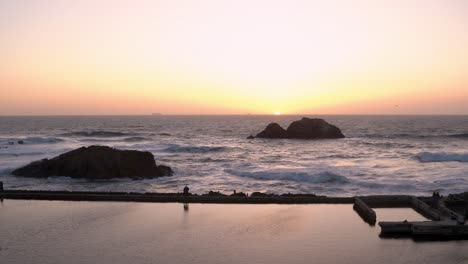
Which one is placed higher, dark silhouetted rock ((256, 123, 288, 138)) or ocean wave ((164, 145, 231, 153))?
dark silhouetted rock ((256, 123, 288, 138))

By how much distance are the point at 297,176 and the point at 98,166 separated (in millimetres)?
20685

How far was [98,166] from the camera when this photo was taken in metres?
45.9

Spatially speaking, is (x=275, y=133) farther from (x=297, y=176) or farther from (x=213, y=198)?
(x=213, y=198)

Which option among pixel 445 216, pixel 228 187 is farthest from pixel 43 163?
pixel 445 216

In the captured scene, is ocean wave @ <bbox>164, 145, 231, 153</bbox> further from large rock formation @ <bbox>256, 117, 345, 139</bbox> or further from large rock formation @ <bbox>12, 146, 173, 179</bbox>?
large rock formation @ <bbox>12, 146, 173, 179</bbox>

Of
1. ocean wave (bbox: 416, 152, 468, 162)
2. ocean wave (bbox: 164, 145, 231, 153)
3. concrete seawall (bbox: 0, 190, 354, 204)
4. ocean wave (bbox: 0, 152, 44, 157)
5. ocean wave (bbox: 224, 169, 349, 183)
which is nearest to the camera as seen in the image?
concrete seawall (bbox: 0, 190, 354, 204)

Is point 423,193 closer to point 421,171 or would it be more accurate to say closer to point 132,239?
point 421,171

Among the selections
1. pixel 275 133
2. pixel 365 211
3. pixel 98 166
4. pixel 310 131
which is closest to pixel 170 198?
pixel 365 211

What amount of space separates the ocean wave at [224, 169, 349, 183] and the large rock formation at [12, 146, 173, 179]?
991 centimetres

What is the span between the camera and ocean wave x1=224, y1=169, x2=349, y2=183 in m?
45.4

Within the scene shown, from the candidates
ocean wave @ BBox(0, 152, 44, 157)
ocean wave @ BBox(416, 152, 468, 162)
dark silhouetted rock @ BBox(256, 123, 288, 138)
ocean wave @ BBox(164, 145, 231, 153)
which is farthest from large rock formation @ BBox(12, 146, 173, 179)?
dark silhouetted rock @ BBox(256, 123, 288, 138)

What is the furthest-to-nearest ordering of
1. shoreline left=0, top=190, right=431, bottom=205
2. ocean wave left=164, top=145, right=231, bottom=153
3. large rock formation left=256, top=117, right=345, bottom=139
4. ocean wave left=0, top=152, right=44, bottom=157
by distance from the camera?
large rock formation left=256, top=117, right=345, bottom=139 < ocean wave left=164, top=145, right=231, bottom=153 < ocean wave left=0, top=152, right=44, bottom=157 < shoreline left=0, top=190, right=431, bottom=205

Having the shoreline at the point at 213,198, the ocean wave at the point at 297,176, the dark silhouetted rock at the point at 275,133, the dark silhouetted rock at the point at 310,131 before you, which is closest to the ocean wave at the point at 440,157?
the ocean wave at the point at 297,176

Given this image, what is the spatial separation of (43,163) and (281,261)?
35.8 m
